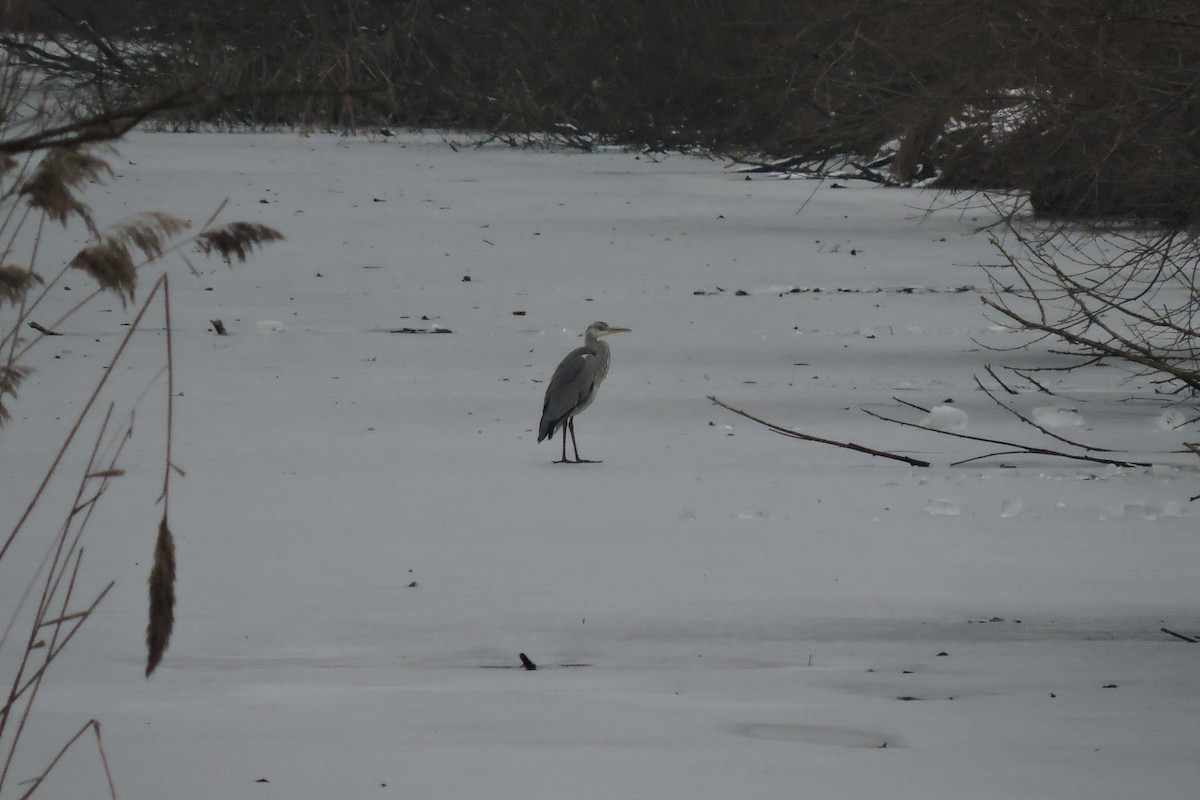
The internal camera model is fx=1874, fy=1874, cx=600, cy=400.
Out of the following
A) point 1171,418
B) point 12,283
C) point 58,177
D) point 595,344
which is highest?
point 58,177

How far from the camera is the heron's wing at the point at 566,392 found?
22.4ft

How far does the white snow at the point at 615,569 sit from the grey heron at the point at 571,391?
0.51 feet

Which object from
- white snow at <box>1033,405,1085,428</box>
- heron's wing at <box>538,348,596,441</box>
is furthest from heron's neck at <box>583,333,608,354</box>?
white snow at <box>1033,405,1085,428</box>

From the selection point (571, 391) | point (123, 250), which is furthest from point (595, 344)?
point (123, 250)

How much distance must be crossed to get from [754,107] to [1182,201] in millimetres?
18877

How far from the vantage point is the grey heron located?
269 inches

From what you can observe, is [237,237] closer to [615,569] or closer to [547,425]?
[615,569]

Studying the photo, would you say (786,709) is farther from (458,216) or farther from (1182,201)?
(458,216)

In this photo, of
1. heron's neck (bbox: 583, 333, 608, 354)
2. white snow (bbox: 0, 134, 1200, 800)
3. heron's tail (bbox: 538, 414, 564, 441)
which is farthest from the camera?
heron's neck (bbox: 583, 333, 608, 354)

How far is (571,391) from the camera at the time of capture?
6.88 meters

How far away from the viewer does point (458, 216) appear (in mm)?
16297

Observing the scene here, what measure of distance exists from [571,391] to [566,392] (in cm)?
2

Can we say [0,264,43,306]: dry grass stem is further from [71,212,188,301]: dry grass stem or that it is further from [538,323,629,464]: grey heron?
[538,323,629,464]: grey heron

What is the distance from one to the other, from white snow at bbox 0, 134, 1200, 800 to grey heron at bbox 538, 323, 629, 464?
15 centimetres
